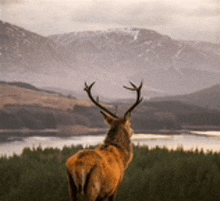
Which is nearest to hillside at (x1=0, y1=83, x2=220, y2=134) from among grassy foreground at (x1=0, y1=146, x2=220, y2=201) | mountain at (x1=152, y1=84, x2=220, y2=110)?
mountain at (x1=152, y1=84, x2=220, y2=110)

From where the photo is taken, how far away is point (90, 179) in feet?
26.0

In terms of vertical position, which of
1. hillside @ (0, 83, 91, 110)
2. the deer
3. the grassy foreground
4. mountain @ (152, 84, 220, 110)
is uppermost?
mountain @ (152, 84, 220, 110)

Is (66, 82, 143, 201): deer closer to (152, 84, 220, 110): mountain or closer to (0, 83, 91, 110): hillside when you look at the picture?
(0, 83, 91, 110): hillside

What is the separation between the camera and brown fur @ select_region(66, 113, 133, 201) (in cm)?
791

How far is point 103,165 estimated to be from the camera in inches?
318

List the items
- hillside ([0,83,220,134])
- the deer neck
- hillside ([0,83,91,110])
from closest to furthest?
the deer neck → hillside ([0,83,220,134]) → hillside ([0,83,91,110])

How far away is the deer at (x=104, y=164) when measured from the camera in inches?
312

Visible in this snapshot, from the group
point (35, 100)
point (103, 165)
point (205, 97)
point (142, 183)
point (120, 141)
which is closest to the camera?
point (103, 165)

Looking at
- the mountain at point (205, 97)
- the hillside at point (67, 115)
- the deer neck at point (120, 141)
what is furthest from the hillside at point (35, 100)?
the deer neck at point (120, 141)

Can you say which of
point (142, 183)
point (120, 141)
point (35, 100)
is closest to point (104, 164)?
point (120, 141)

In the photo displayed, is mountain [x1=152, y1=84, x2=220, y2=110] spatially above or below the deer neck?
above

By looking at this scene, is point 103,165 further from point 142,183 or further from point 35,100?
point 35,100

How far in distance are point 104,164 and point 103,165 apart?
0.04m

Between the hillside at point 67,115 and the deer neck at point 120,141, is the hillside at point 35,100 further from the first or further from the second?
the deer neck at point 120,141
